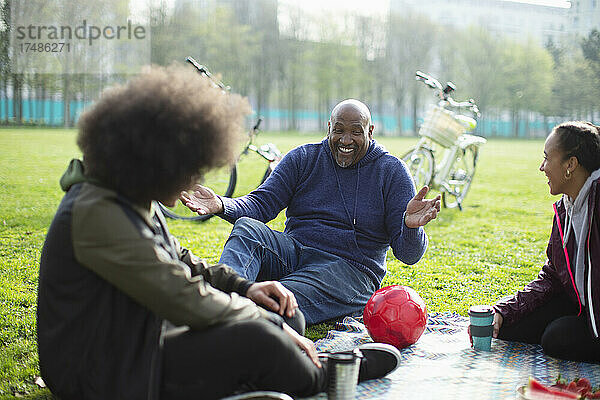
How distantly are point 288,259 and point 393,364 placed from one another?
4.43 ft

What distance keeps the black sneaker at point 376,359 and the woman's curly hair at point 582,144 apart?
1562 mm

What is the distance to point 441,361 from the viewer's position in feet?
12.2

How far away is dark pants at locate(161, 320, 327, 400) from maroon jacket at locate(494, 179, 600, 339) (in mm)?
1891

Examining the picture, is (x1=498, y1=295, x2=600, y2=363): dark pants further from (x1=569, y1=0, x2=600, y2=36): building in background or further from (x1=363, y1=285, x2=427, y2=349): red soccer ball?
(x1=569, y1=0, x2=600, y2=36): building in background

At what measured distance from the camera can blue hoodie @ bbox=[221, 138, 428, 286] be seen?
14.7ft

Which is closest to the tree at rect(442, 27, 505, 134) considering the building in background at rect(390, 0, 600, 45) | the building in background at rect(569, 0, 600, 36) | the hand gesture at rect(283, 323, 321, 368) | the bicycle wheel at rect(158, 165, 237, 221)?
the building in background at rect(390, 0, 600, 45)

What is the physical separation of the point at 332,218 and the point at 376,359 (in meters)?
1.49

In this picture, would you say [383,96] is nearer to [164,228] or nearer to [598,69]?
[598,69]

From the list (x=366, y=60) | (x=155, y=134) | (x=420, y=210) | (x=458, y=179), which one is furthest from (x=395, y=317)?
(x=366, y=60)

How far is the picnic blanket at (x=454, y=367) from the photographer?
3238 millimetres

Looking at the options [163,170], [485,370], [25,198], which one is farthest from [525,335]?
[25,198]

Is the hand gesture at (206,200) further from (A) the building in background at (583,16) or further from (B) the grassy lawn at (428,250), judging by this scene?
(A) the building in background at (583,16)

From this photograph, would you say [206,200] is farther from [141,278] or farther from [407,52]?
[407,52]

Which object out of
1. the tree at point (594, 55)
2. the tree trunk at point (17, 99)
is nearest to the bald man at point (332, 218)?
the tree trunk at point (17, 99)
